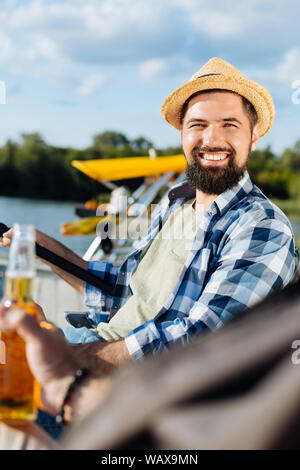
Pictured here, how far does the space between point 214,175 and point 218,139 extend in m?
0.13

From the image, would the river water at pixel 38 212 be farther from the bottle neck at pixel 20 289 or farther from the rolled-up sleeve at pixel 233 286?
the bottle neck at pixel 20 289

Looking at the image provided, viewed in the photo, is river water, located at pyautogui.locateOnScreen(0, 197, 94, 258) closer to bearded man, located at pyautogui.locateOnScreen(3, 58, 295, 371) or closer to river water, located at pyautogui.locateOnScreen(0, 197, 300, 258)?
river water, located at pyautogui.locateOnScreen(0, 197, 300, 258)

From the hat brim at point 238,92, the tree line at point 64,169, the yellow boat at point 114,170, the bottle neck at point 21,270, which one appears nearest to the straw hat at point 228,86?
the hat brim at point 238,92

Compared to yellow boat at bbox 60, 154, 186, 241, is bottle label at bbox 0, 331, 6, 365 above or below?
below

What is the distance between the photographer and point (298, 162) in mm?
38625

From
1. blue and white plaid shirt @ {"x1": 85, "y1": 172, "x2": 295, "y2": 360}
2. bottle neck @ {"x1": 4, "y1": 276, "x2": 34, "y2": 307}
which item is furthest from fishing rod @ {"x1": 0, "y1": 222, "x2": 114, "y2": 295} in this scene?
bottle neck @ {"x1": 4, "y1": 276, "x2": 34, "y2": 307}

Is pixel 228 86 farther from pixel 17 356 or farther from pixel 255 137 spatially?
Answer: pixel 17 356

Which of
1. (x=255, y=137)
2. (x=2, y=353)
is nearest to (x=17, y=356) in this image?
(x=2, y=353)

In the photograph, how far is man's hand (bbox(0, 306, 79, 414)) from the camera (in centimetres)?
77

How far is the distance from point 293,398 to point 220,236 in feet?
3.49

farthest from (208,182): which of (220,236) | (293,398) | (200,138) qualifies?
(293,398)

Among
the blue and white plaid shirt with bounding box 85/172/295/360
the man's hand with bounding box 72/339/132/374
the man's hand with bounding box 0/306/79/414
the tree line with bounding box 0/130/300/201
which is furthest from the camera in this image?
the tree line with bounding box 0/130/300/201

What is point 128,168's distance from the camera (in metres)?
7.29

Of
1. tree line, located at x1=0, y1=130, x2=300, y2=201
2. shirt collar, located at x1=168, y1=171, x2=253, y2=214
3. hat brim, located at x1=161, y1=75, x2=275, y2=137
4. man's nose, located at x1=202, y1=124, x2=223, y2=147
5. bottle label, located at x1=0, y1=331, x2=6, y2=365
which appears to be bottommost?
bottle label, located at x1=0, y1=331, x2=6, y2=365
